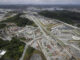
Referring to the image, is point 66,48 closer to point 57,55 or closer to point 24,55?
point 57,55

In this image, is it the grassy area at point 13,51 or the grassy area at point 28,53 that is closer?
the grassy area at point 13,51

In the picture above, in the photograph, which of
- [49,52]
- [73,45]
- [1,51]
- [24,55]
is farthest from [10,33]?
[73,45]

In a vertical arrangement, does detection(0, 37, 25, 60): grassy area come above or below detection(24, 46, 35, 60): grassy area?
above

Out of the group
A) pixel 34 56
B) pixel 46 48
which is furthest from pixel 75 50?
pixel 34 56

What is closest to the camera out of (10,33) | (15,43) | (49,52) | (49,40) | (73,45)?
(49,52)

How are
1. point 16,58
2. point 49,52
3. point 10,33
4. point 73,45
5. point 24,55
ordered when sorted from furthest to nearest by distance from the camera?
point 10,33 < point 73,45 < point 49,52 < point 24,55 < point 16,58

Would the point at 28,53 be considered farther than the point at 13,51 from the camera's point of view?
Yes

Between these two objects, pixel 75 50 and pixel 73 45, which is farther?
pixel 73 45

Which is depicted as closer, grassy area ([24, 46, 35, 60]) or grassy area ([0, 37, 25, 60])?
grassy area ([0, 37, 25, 60])

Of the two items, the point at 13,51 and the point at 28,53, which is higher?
the point at 13,51

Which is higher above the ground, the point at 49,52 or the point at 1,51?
the point at 1,51

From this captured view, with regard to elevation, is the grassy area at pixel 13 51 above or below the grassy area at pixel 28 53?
above
